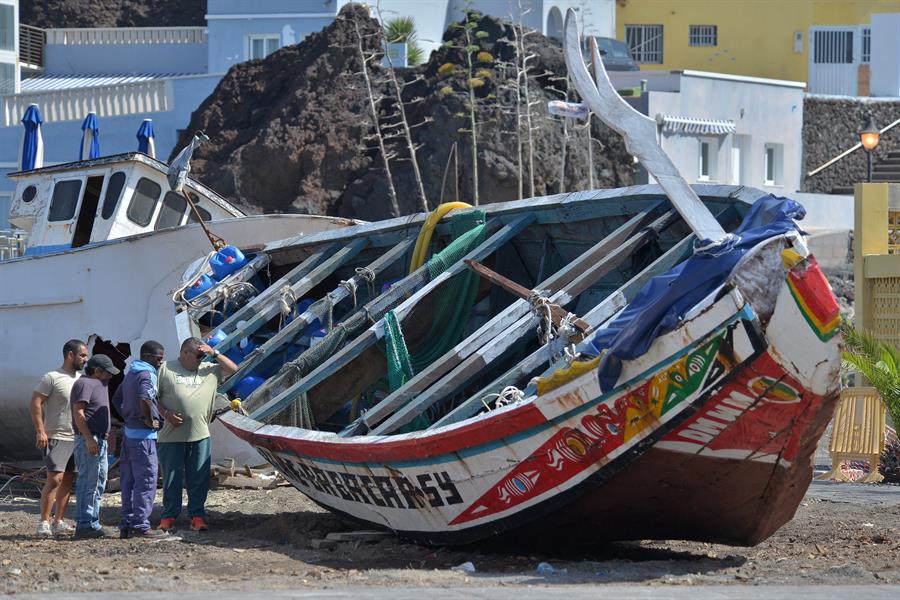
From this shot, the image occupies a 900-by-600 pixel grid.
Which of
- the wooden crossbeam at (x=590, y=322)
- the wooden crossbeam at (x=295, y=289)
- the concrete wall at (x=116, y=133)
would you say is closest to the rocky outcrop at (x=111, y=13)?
the concrete wall at (x=116, y=133)

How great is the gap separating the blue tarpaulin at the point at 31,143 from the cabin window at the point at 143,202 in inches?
86.9

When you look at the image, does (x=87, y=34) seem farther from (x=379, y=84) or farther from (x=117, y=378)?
(x=117, y=378)

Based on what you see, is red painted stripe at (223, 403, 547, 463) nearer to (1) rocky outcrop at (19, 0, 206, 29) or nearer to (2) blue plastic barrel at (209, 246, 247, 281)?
(2) blue plastic barrel at (209, 246, 247, 281)

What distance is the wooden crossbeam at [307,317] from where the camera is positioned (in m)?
12.3

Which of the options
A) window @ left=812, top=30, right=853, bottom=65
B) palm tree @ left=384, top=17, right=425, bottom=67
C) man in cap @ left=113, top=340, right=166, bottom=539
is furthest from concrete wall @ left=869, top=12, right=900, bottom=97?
man in cap @ left=113, top=340, right=166, bottom=539

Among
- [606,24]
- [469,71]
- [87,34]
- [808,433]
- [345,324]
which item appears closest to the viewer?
[808,433]

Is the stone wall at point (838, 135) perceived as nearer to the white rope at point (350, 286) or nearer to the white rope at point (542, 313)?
the white rope at point (350, 286)

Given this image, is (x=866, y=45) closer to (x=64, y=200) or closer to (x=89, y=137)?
(x=89, y=137)

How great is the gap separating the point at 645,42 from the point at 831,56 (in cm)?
538

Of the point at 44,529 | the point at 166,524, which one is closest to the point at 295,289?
the point at 166,524

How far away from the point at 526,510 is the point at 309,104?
21157 mm

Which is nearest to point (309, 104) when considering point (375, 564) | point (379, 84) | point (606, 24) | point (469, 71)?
point (379, 84)

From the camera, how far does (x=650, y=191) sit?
11250mm

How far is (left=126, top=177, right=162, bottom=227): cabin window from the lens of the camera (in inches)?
672
